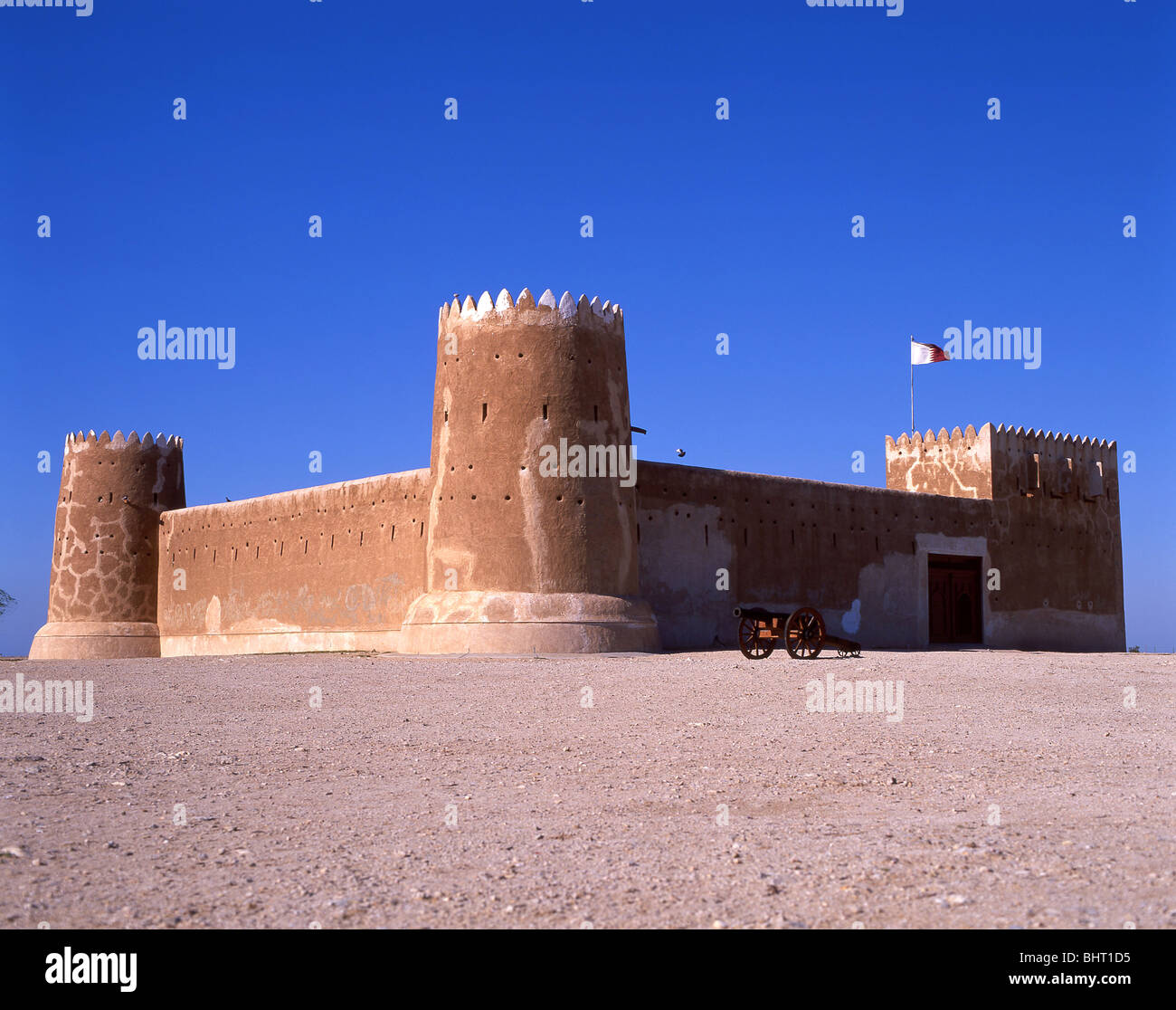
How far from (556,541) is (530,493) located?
804mm

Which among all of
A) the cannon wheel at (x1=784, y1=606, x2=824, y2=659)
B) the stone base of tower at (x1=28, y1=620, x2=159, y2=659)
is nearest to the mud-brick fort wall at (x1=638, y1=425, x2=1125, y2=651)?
the cannon wheel at (x1=784, y1=606, x2=824, y2=659)

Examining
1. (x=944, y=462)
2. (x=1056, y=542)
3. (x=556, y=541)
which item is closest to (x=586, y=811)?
(x=556, y=541)

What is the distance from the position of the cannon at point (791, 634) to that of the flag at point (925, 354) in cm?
1159

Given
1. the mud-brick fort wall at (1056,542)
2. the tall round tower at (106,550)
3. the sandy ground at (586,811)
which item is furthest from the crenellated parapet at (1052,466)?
the tall round tower at (106,550)

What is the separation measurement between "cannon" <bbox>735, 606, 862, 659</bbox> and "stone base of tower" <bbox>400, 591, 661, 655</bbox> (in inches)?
74.4

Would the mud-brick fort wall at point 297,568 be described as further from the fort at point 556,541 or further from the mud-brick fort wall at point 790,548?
the mud-brick fort wall at point 790,548

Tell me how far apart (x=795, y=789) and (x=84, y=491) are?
85.3 ft

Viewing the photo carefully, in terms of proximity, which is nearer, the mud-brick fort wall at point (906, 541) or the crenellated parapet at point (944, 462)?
the mud-brick fort wall at point (906, 541)

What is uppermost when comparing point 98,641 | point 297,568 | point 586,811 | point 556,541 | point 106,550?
point 106,550

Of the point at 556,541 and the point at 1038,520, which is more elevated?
the point at 1038,520

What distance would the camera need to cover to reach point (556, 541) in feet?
59.9

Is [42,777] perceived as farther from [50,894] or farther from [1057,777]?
[1057,777]

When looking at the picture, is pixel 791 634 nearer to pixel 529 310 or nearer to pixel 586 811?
pixel 529 310

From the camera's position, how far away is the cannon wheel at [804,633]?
16859 millimetres
